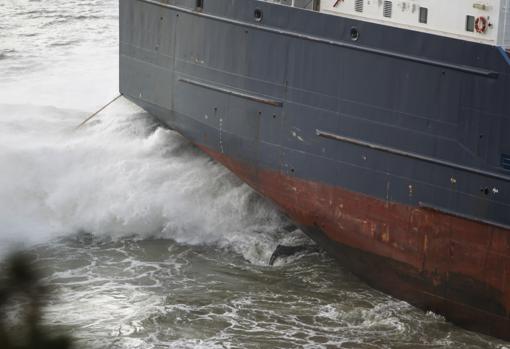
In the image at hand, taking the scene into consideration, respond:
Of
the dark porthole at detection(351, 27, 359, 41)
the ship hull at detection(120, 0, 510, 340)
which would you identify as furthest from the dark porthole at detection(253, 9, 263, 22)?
the dark porthole at detection(351, 27, 359, 41)

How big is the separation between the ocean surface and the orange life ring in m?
3.49

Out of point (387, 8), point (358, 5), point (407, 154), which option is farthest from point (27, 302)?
point (358, 5)

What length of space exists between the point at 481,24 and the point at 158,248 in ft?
18.6

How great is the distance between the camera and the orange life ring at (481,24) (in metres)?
10.1

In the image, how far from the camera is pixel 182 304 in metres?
10.7

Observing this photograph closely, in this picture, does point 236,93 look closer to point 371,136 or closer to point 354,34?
point 354,34

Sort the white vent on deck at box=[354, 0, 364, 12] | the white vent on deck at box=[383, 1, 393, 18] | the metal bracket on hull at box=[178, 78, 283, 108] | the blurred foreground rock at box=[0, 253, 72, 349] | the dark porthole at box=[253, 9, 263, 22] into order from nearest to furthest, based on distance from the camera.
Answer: the blurred foreground rock at box=[0, 253, 72, 349]
the white vent on deck at box=[383, 1, 393, 18]
the white vent on deck at box=[354, 0, 364, 12]
the dark porthole at box=[253, 9, 263, 22]
the metal bracket on hull at box=[178, 78, 283, 108]

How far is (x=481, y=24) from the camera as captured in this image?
33.2ft

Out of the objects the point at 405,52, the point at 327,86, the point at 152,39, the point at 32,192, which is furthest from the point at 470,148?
the point at 32,192

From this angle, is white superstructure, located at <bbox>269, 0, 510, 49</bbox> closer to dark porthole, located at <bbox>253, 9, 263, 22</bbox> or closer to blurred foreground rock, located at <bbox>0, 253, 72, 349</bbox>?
dark porthole, located at <bbox>253, 9, 263, 22</bbox>

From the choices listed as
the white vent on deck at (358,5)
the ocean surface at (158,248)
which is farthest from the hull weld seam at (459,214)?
the white vent on deck at (358,5)

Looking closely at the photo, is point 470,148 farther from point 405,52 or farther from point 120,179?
point 120,179

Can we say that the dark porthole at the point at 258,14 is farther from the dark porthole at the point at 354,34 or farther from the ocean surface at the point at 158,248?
the ocean surface at the point at 158,248

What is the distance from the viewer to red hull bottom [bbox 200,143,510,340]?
995 centimetres
